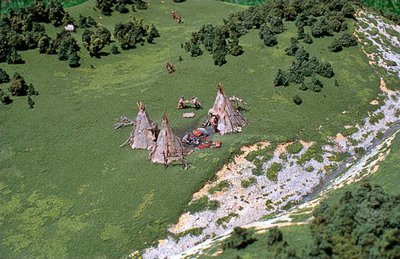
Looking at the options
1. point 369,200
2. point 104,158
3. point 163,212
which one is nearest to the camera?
point 369,200

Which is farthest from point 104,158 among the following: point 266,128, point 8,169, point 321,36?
point 321,36

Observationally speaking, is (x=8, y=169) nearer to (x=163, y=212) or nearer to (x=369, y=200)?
(x=163, y=212)

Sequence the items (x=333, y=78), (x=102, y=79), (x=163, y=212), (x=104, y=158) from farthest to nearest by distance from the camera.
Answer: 1. (x=102, y=79)
2. (x=333, y=78)
3. (x=104, y=158)
4. (x=163, y=212)

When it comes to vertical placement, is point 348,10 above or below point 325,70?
above

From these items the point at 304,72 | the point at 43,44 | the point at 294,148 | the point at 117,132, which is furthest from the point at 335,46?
the point at 43,44

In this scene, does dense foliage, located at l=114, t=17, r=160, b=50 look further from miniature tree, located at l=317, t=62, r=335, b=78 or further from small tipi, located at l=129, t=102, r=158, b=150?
small tipi, located at l=129, t=102, r=158, b=150

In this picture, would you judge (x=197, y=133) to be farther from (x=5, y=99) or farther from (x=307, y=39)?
(x=307, y=39)
